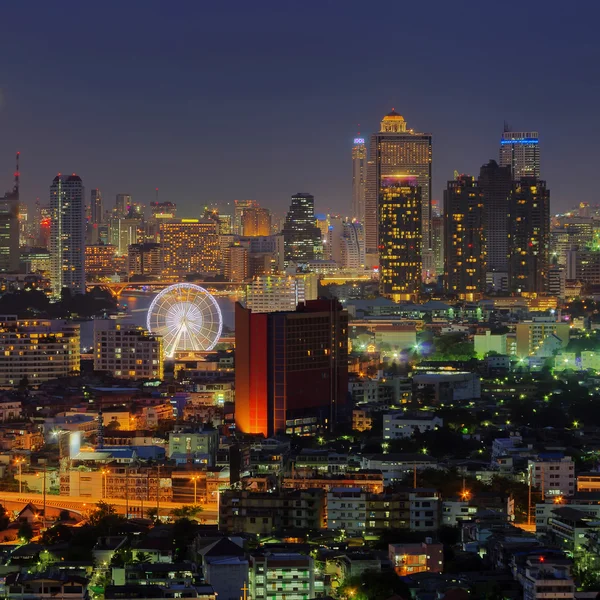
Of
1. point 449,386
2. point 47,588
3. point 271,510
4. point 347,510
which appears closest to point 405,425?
point 449,386

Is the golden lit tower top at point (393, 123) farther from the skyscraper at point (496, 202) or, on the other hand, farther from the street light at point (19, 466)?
the street light at point (19, 466)

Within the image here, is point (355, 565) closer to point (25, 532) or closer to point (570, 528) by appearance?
point (570, 528)

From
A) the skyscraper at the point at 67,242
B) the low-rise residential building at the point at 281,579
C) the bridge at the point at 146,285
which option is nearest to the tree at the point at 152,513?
the low-rise residential building at the point at 281,579

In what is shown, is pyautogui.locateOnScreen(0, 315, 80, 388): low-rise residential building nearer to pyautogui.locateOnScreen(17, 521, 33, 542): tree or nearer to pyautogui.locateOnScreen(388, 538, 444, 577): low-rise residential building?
pyautogui.locateOnScreen(17, 521, 33, 542): tree

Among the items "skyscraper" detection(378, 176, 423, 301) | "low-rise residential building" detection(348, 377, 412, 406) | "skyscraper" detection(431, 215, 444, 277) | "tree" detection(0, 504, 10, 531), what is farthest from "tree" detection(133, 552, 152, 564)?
"skyscraper" detection(431, 215, 444, 277)

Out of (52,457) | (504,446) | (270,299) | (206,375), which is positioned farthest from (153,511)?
(270,299)

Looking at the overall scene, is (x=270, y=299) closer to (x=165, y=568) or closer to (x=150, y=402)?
(x=150, y=402)

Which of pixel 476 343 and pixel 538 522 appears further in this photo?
pixel 476 343
